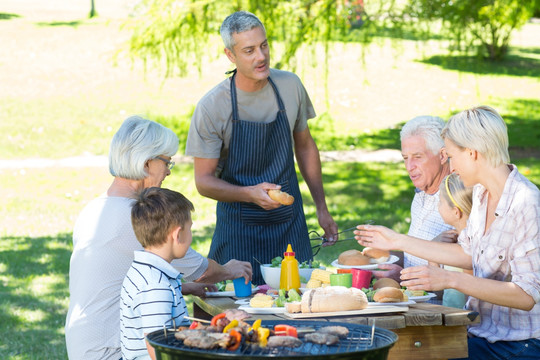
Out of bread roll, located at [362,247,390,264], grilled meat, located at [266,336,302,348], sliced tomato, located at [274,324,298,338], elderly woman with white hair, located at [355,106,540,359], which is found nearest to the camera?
grilled meat, located at [266,336,302,348]

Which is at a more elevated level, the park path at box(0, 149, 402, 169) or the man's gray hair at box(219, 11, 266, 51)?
the man's gray hair at box(219, 11, 266, 51)

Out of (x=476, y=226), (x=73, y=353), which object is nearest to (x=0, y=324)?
(x=73, y=353)

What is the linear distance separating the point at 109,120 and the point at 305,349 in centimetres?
1376

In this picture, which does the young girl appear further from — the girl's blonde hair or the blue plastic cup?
the blue plastic cup

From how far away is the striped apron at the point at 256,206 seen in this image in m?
4.34

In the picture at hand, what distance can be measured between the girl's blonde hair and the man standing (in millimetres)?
933

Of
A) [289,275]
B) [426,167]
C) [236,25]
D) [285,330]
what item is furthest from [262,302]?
[236,25]

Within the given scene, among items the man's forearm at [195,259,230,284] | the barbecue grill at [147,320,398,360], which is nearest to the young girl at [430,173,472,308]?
the man's forearm at [195,259,230,284]

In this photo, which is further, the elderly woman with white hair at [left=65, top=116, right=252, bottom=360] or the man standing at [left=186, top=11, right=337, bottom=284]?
the man standing at [left=186, top=11, right=337, bottom=284]

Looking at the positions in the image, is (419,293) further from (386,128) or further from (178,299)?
(386,128)

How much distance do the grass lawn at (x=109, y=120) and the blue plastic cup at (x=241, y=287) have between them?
2.36m

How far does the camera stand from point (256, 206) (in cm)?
432

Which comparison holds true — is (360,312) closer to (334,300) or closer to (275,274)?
(334,300)

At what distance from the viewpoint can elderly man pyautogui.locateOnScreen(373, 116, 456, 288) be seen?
3865mm
